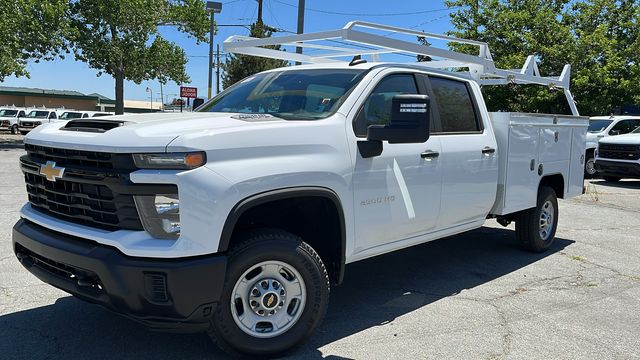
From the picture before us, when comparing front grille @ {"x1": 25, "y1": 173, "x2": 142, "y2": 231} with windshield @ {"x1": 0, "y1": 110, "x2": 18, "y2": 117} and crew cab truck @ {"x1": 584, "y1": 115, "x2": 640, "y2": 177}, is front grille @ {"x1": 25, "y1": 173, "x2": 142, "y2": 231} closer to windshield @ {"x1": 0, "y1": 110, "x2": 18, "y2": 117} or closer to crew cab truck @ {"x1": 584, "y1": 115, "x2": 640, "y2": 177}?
crew cab truck @ {"x1": 584, "y1": 115, "x2": 640, "y2": 177}

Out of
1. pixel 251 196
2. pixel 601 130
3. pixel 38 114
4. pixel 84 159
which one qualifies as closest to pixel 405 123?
pixel 251 196

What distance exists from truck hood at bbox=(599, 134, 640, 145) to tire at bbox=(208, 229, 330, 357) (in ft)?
46.1

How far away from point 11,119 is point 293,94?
1509 inches

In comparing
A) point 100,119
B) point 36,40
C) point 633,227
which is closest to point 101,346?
point 100,119

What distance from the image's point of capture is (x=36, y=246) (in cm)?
343

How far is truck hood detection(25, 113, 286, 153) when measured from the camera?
3061 millimetres

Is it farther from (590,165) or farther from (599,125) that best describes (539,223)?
(599,125)

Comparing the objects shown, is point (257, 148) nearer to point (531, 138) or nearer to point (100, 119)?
point (100, 119)

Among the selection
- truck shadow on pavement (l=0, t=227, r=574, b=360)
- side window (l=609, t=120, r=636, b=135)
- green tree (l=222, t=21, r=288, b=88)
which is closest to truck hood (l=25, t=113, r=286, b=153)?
truck shadow on pavement (l=0, t=227, r=574, b=360)

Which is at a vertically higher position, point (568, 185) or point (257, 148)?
point (257, 148)

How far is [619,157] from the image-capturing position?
599 inches

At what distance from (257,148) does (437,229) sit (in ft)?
7.12

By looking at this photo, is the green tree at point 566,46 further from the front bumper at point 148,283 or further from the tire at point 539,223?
the front bumper at point 148,283

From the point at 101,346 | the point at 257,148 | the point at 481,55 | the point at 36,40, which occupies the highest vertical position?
the point at 36,40
